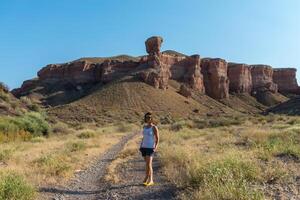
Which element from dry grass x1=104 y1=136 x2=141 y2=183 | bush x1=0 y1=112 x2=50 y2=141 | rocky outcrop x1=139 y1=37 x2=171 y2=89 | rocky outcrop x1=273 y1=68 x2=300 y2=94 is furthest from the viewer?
rocky outcrop x1=273 y1=68 x2=300 y2=94

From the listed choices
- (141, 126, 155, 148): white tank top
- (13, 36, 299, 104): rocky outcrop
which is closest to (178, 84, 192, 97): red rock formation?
(13, 36, 299, 104): rocky outcrop

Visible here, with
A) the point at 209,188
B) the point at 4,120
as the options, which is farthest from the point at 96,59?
the point at 209,188

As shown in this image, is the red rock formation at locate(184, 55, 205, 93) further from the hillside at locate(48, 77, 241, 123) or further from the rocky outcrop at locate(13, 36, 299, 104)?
the hillside at locate(48, 77, 241, 123)

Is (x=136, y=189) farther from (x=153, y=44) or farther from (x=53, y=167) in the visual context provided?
(x=153, y=44)

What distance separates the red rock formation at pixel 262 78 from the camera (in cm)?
13300

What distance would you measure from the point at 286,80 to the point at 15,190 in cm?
13913

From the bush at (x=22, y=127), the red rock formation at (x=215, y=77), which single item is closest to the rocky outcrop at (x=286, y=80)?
the red rock formation at (x=215, y=77)

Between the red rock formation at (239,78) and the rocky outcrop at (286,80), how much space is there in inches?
447

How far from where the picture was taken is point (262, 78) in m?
137

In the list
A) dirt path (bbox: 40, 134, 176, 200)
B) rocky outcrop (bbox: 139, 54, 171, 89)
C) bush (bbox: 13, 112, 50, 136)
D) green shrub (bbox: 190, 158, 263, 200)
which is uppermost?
rocky outcrop (bbox: 139, 54, 171, 89)

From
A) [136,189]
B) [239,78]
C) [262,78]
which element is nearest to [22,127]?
[136,189]

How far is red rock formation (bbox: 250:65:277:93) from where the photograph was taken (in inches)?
5236

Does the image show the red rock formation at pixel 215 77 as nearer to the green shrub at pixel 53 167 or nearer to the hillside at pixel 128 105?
the hillside at pixel 128 105

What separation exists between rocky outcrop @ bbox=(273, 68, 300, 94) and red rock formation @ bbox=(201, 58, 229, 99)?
21259 mm
